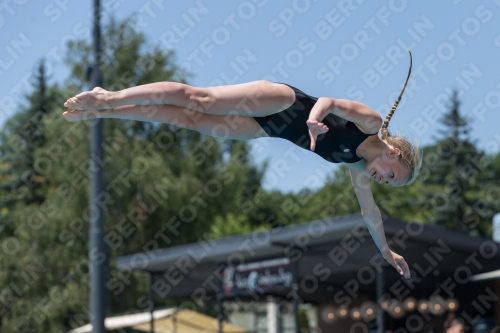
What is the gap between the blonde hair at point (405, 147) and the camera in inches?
178

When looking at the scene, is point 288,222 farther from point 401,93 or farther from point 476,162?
point 401,93

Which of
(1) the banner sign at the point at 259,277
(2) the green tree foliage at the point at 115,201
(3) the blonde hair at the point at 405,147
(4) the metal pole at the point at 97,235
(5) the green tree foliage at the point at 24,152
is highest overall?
(3) the blonde hair at the point at 405,147

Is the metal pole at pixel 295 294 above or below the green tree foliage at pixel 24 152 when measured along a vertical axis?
above

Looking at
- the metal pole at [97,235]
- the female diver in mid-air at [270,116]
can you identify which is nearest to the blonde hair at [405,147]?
the female diver in mid-air at [270,116]

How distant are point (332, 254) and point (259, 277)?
1.69 m

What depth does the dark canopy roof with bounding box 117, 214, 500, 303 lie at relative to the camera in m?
14.6

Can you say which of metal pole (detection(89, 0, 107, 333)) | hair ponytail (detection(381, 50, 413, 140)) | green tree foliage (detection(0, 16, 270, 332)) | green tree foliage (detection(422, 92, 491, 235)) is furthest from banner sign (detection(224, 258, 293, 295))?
green tree foliage (detection(422, 92, 491, 235))

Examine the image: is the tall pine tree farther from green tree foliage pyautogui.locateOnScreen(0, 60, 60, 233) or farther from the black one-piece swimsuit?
the black one-piece swimsuit

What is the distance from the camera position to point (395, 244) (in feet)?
49.9

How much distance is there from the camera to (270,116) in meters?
4.54

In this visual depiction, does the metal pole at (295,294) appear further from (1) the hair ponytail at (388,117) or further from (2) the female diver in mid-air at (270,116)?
(1) the hair ponytail at (388,117)

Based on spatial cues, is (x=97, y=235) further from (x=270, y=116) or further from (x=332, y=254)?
(x=332, y=254)

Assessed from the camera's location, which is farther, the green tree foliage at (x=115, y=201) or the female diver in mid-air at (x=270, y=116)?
the green tree foliage at (x=115, y=201)

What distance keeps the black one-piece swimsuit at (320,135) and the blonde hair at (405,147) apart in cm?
22
